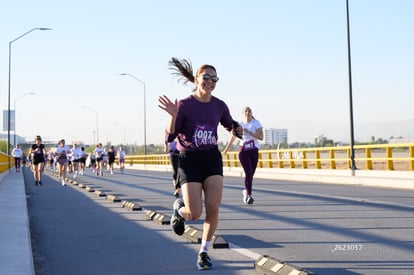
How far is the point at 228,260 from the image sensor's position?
702cm

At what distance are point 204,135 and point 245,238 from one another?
2.49 meters

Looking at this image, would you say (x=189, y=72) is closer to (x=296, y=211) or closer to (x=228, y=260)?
(x=228, y=260)

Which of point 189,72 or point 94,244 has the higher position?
point 189,72

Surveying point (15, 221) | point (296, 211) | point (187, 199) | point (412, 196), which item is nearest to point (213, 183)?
point (187, 199)

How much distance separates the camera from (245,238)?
8766 mm

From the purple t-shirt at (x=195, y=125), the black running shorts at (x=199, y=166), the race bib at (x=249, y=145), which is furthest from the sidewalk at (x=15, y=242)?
the race bib at (x=249, y=145)

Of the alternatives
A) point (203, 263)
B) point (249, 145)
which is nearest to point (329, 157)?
point (249, 145)

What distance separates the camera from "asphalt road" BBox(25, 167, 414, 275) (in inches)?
268

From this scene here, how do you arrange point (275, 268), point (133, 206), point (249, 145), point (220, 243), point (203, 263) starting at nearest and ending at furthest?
point (275, 268) < point (203, 263) < point (220, 243) < point (133, 206) < point (249, 145)

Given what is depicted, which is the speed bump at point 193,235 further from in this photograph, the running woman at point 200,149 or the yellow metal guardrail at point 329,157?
the yellow metal guardrail at point 329,157

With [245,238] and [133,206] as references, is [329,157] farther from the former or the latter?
[245,238]

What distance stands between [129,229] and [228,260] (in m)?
3.22

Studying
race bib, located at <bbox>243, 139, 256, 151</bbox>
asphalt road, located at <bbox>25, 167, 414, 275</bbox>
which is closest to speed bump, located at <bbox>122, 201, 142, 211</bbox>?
asphalt road, located at <bbox>25, 167, 414, 275</bbox>

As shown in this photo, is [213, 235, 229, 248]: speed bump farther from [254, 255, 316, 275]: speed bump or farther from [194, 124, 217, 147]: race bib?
[194, 124, 217, 147]: race bib
